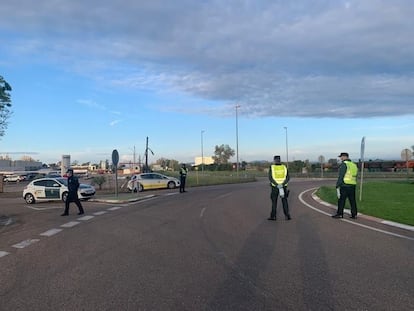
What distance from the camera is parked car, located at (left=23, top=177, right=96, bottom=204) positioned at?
24469mm

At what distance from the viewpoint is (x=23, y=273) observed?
23.4 feet

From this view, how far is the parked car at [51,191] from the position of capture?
2447cm

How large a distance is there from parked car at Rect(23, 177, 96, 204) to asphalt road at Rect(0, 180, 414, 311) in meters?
12.0

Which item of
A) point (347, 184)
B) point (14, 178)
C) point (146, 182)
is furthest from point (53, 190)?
point (14, 178)

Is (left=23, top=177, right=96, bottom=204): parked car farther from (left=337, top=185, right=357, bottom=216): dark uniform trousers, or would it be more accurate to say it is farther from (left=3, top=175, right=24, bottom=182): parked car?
(left=3, top=175, right=24, bottom=182): parked car

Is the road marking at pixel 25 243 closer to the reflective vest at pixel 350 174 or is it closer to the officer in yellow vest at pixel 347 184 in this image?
the officer in yellow vest at pixel 347 184

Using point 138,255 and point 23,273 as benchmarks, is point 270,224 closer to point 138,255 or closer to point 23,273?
point 138,255

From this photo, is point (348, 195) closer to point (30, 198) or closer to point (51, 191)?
point (51, 191)

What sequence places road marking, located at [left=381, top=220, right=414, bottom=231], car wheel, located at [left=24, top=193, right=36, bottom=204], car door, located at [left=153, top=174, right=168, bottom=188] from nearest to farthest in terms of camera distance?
road marking, located at [left=381, top=220, right=414, bottom=231] → car wheel, located at [left=24, top=193, right=36, bottom=204] → car door, located at [left=153, top=174, right=168, bottom=188]

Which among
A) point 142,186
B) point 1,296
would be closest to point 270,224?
point 1,296

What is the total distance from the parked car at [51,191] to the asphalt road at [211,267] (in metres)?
Answer: 12.0

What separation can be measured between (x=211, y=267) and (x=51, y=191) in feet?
63.7

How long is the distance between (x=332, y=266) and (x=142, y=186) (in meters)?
29.2

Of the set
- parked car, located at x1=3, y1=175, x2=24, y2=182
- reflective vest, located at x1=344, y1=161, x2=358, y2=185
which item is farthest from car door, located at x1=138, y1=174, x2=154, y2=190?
parked car, located at x1=3, y1=175, x2=24, y2=182
